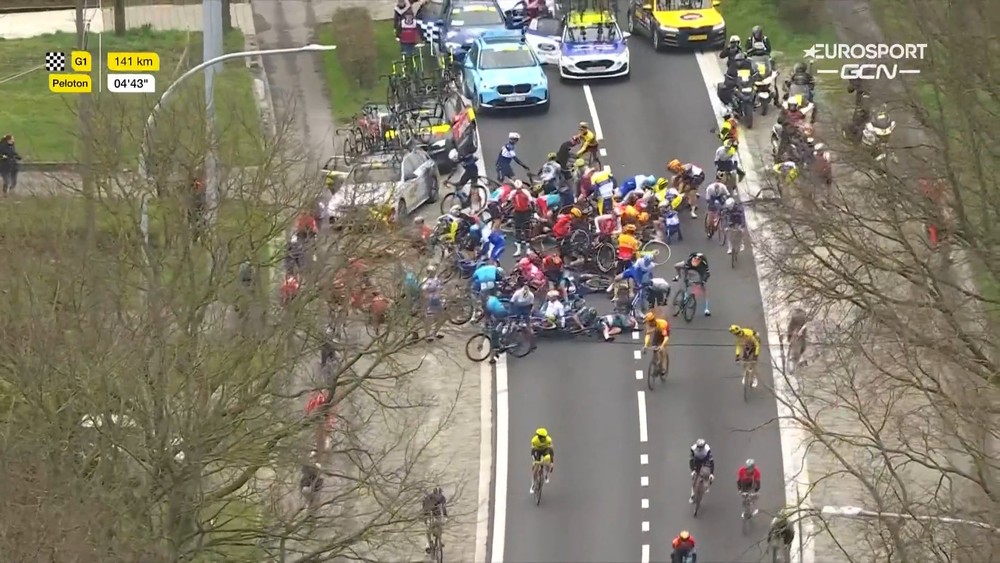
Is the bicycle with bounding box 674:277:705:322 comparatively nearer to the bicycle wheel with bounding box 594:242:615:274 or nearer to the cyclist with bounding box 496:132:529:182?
the bicycle wheel with bounding box 594:242:615:274

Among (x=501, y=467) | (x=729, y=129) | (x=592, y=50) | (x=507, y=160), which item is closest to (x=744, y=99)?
(x=729, y=129)

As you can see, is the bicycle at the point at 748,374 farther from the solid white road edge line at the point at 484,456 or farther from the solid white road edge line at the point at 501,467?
the solid white road edge line at the point at 484,456

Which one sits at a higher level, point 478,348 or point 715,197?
point 715,197

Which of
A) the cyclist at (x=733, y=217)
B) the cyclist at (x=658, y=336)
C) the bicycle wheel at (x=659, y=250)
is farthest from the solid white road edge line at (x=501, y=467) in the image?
the cyclist at (x=733, y=217)

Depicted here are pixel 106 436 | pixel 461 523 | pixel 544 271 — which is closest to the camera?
pixel 106 436

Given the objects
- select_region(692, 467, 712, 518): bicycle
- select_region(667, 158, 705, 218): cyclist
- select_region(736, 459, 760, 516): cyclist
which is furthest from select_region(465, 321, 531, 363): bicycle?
select_region(736, 459, 760, 516): cyclist

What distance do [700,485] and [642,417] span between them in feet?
10.7

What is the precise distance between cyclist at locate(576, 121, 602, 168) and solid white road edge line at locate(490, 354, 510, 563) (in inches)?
256

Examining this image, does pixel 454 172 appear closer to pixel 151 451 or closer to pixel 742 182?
pixel 742 182

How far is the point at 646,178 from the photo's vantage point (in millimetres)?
42844

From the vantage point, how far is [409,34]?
51.1 meters

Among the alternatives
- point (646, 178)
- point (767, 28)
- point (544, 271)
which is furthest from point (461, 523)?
point (767, 28)

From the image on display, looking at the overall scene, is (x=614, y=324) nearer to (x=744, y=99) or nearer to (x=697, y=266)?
(x=697, y=266)

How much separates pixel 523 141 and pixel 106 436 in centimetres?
2109
